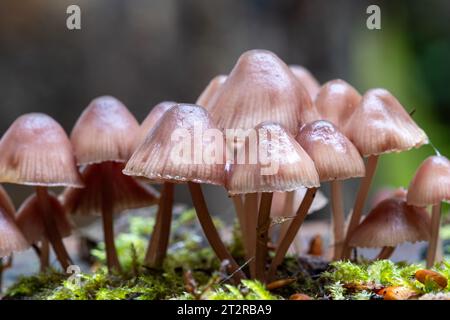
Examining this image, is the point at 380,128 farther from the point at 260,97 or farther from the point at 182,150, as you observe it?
the point at 182,150

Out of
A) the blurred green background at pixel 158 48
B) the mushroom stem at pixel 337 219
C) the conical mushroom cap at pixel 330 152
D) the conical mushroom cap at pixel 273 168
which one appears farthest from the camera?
the blurred green background at pixel 158 48

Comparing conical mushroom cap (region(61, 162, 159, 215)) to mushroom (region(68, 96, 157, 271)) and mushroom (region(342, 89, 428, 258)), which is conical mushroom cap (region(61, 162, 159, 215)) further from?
mushroom (region(342, 89, 428, 258))

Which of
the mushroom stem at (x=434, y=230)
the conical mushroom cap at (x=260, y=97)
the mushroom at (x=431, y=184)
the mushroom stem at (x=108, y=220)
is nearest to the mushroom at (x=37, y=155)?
the mushroom stem at (x=108, y=220)

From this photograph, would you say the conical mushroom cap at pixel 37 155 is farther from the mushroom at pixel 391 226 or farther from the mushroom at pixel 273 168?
the mushroom at pixel 391 226

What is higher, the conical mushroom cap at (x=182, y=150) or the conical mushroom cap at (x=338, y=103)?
the conical mushroom cap at (x=338, y=103)

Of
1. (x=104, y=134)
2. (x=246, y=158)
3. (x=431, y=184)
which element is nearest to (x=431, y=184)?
(x=431, y=184)
